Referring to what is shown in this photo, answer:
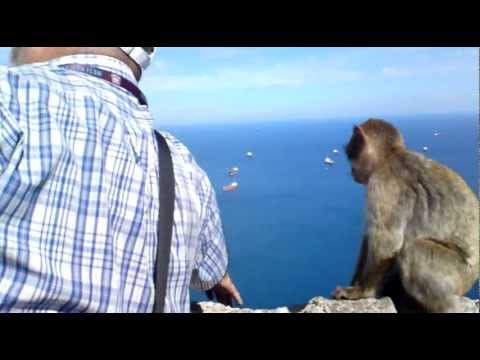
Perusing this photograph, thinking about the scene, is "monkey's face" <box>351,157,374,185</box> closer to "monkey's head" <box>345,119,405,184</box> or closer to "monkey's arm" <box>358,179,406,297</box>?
"monkey's head" <box>345,119,405,184</box>

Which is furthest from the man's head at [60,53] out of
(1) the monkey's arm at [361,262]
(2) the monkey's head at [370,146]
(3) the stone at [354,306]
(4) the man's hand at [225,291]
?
(2) the monkey's head at [370,146]

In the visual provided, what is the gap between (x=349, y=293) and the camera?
4.05 m

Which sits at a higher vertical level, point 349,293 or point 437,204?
point 437,204

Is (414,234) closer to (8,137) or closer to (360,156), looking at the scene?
(360,156)

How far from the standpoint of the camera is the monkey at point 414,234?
3.69 m

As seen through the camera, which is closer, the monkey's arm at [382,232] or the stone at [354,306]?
the stone at [354,306]

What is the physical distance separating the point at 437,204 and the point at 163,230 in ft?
10.1

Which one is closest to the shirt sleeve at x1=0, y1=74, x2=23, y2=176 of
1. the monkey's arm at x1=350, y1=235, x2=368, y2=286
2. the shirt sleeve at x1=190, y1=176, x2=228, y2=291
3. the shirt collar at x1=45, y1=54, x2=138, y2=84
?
the shirt collar at x1=45, y1=54, x2=138, y2=84

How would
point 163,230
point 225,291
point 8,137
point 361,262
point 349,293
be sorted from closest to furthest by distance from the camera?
1. point 8,137
2. point 163,230
3. point 225,291
4. point 349,293
5. point 361,262

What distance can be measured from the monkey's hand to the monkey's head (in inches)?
37.8

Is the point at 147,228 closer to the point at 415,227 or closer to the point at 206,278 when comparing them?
the point at 206,278

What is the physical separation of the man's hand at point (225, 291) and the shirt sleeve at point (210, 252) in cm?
3

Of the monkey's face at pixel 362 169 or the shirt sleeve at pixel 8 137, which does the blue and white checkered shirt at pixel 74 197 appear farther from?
the monkey's face at pixel 362 169

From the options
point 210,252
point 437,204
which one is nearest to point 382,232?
point 437,204
